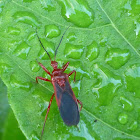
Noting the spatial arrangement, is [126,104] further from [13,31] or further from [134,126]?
[13,31]

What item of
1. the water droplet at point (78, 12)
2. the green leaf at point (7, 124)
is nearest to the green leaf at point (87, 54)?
the water droplet at point (78, 12)

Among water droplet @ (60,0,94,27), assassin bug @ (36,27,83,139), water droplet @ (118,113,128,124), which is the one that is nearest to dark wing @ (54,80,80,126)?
assassin bug @ (36,27,83,139)

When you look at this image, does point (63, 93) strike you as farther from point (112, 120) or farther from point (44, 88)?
point (112, 120)

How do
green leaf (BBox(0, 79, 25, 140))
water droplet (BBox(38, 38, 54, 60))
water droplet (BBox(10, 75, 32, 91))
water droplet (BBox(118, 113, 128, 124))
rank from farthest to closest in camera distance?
green leaf (BBox(0, 79, 25, 140)) < water droplet (BBox(38, 38, 54, 60)) < water droplet (BBox(118, 113, 128, 124)) < water droplet (BBox(10, 75, 32, 91))

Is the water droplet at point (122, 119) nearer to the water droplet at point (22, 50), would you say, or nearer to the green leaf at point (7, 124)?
the water droplet at point (22, 50)

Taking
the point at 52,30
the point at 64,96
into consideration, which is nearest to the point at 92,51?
the point at 52,30

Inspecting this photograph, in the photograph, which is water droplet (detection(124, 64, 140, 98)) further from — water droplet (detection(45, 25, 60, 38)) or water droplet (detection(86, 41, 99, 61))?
water droplet (detection(45, 25, 60, 38))
